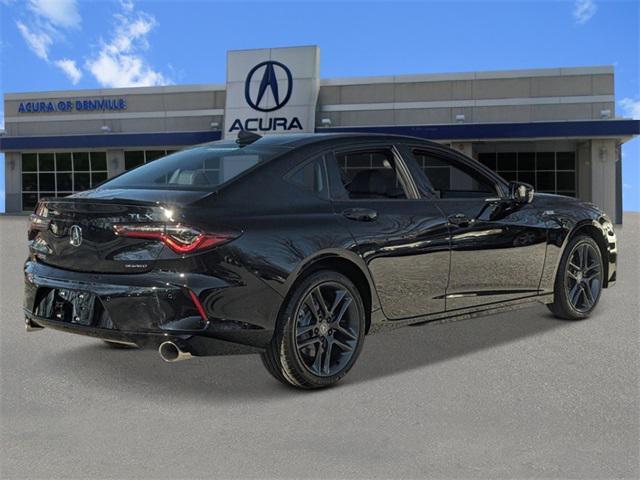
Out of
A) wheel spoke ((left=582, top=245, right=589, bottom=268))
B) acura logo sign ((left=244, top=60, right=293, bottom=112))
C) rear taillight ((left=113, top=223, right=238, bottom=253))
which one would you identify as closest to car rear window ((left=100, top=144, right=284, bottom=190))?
Answer: rear taillight ((left=113, top=223, right=238, bottom=253))

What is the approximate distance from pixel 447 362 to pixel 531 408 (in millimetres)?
1124

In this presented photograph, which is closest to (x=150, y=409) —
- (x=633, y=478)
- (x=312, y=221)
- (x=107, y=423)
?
(x=107, y=423)

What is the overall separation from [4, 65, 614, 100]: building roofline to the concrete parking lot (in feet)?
83.9

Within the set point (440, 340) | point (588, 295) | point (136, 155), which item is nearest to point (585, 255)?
point (588, 295)

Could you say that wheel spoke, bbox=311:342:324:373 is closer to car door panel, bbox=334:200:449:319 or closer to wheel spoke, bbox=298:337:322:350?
wheel spoke, bbox=298:337:322:350

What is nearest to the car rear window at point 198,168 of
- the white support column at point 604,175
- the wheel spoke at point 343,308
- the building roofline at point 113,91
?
the wheel spoke at point 343,308

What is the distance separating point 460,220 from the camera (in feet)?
17.4

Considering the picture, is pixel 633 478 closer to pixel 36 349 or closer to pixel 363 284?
pixel 363 284

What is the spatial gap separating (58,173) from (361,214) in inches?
1420

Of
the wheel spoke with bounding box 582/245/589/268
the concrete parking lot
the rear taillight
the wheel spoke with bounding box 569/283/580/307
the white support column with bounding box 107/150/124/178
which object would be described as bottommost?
the concrete parking lot

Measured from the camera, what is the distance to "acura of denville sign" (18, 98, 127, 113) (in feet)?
115

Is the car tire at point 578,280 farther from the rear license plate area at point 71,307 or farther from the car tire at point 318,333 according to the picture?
the rear license plate area at point 71,307

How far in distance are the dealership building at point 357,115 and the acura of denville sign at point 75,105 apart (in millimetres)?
51

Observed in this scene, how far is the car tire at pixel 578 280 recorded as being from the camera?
6.47 metres
